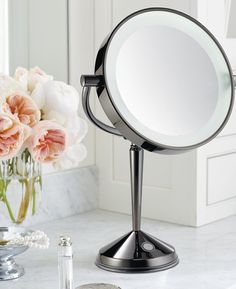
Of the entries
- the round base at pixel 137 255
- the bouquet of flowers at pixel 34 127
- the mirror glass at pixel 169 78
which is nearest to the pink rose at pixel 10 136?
the bouquet of flowers at pixel 34 127

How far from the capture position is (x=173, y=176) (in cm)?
193

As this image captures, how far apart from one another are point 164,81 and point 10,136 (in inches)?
14.4

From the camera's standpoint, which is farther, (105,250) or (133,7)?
(133,7)

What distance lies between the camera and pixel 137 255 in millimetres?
1471

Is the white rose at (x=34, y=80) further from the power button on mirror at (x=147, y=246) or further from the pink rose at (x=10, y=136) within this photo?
the power button on mirror at (x=147, y=246)

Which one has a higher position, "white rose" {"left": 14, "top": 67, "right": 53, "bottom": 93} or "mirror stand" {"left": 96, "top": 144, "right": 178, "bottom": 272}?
"white rose" {"left": 14, "top": 67, "right": 53, "bottom": 93}

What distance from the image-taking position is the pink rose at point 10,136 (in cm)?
128

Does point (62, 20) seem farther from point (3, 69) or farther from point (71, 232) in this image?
point (71, 232)

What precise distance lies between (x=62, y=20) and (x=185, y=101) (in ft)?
2.09

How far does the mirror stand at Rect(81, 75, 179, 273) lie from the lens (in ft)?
4.78

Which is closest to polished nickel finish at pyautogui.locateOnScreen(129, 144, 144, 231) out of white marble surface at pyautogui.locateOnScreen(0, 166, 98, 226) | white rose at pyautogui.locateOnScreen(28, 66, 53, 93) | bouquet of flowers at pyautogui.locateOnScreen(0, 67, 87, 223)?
bouquet of flowers at pyautogui.locateOnScreen(0, 67, 87, 223)

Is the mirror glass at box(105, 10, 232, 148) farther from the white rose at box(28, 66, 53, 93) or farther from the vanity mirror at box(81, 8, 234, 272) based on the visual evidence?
the white rose at box(28, 66, 53, 93)

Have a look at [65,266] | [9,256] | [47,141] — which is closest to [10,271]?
[9,256]

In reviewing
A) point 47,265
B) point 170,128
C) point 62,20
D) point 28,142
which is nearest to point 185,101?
point 170,128
